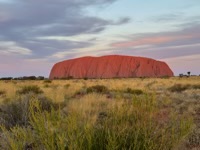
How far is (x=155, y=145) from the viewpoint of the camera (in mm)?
Result: 5184

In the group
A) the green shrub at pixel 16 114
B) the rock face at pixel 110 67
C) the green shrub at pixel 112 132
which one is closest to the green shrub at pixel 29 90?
the green shrub at pixel 16 114

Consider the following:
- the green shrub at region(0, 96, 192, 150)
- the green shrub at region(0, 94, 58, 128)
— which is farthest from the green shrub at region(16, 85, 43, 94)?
Answer: the green shrub at region(0, 96, 192, 150)

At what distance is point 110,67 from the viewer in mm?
180125

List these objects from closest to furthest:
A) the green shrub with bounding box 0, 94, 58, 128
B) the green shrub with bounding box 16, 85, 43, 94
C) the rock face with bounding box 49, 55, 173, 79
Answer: the green shrub with bounding box 0, 94, 58, 128 → the green shrub with bounding box 16, 85, 43, 94 → the rock face with bounding box 49, 55, 173, 79

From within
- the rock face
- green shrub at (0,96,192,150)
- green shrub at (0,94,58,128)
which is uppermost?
the rock face

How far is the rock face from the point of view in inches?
6944

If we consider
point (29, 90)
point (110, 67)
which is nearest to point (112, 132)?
point (29, 90)

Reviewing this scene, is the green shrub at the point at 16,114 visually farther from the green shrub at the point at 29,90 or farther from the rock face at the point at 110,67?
the rock face at the point at 110,67

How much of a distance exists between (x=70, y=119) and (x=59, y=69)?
634 ft

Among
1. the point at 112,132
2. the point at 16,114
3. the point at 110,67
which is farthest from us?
the point at 110,67

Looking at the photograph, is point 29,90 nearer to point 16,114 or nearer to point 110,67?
point 16,114

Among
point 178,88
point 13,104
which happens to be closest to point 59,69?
point 178,88

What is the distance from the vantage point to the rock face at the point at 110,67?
17638 centimetres

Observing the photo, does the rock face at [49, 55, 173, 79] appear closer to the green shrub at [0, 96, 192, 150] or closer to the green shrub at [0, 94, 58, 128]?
the green shrub at [0, 94, 58, 128]
